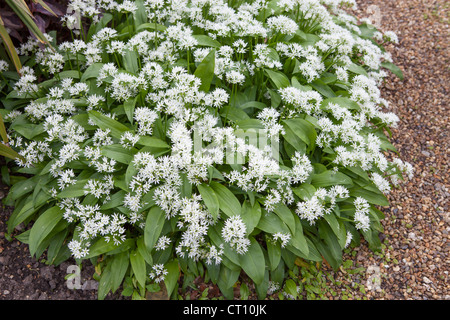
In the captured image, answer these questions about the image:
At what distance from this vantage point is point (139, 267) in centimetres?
280

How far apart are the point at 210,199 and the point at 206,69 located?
46.6 inches

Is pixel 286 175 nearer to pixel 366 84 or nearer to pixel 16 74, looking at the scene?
pixel 366 84

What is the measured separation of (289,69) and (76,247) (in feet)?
8.63

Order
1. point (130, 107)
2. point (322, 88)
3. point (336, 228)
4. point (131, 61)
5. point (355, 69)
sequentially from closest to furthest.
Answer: point (336, 228), point (130, 107), point (131, 61), point (322, 88), point (355, 69)

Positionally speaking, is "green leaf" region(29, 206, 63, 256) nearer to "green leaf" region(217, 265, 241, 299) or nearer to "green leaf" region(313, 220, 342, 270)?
"green leaf" region(217, 265, 241, 299)

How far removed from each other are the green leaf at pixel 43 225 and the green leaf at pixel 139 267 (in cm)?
68

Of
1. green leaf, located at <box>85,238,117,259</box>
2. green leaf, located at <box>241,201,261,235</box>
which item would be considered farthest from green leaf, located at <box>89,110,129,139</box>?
green leaf, located at <box>241,201,261,235</box>

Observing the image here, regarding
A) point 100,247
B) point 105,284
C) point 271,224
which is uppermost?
point 271,224

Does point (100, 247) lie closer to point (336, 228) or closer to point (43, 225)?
point (43, 225)

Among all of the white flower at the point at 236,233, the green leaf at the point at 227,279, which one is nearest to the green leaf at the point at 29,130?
the white flower at the point at 236,233

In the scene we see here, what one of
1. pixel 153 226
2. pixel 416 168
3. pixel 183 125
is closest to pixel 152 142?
pixel 183 125

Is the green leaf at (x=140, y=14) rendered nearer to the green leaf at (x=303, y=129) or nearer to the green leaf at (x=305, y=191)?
the green leaf at (x=303, y=129)

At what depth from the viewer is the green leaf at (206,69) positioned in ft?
10.5

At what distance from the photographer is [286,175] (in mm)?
2896
